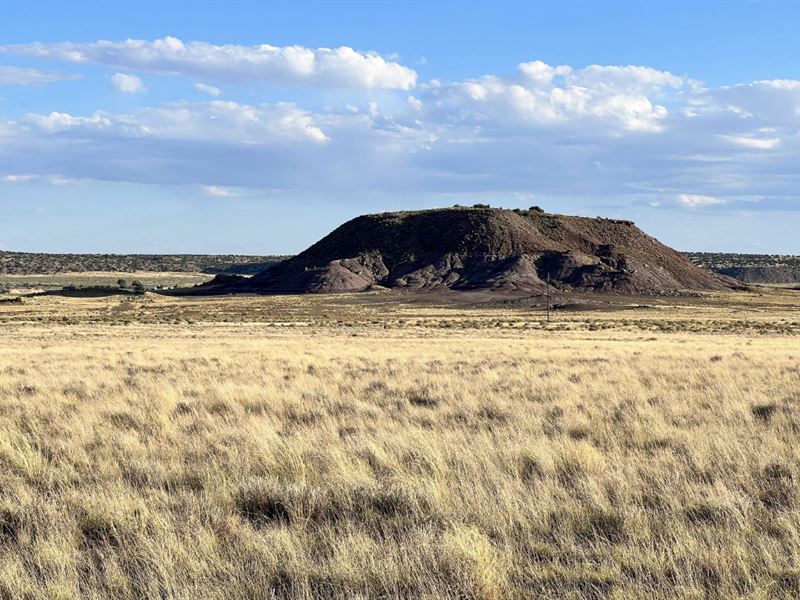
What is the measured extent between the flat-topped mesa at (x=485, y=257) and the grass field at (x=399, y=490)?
10337cm

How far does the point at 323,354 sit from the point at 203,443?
1622 centimetres

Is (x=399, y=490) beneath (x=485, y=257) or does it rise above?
beneath

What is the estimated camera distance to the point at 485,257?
425ft

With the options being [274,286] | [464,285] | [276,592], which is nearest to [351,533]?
[276,592]

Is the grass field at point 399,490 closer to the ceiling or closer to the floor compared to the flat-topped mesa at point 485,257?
closer to the floor

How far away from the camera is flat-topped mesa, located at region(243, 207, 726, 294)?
122 m

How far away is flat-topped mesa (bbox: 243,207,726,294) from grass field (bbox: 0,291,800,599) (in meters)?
103

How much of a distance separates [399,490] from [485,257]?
123753 mm

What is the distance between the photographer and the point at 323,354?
25.6 meters

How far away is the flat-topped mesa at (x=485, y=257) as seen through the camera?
122 m

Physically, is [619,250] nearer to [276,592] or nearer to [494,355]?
[494,355]

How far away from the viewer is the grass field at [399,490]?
199 inches

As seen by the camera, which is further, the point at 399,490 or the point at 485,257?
the point at 485,257

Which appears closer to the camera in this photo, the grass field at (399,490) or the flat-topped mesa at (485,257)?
the grass field at (399,490)
